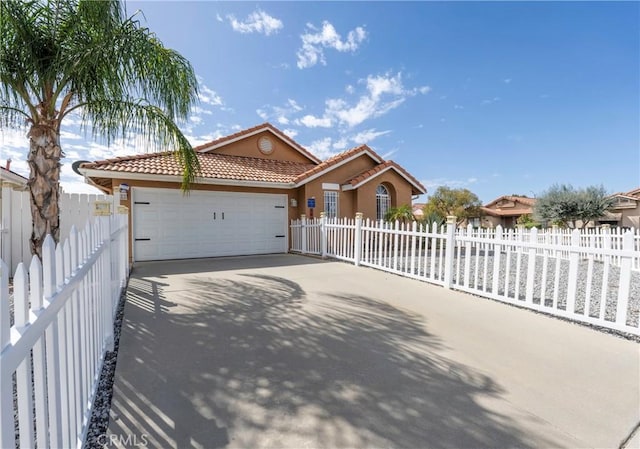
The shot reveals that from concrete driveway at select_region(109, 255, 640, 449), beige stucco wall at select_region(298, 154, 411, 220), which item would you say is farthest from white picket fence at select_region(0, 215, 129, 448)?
beige stucco wall at select_region(298, 154, 411, 220)

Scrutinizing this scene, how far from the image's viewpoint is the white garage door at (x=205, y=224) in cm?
904

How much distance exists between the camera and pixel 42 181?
157 inches

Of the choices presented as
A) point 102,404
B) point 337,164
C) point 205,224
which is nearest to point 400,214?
point 337,164

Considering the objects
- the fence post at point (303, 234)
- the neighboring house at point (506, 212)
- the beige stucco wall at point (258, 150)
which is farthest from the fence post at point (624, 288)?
the neighboring house at point (506, 212)

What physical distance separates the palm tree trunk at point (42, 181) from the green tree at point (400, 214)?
11.1 meters

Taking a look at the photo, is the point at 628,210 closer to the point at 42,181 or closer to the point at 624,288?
the point at 624,288

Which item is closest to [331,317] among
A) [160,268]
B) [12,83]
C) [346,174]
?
[12,83]

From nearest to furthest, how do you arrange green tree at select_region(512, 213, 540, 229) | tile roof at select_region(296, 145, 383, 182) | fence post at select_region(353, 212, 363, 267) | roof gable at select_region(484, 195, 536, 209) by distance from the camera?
→ fence post at select_region(353, 212, 363, 267) < tile roof at select_region(296, 145, 383, 182) < green tree at select_region(512, 213, 540, 229) < roof gable at select_region(484, 195, 536, 209)

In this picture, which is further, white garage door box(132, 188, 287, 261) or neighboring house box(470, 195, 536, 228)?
neighboring house box(470, 195, 536, 228)

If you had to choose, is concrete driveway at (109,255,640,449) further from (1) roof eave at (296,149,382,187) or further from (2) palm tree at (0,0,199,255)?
(1) roof eave at (296,149,382,187)

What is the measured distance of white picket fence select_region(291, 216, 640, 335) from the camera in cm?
389

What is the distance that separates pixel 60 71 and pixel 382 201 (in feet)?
38.7

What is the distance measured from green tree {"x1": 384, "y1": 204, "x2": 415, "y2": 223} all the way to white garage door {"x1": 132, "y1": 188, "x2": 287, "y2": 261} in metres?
4.72

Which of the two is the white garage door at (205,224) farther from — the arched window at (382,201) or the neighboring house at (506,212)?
the neighboring house at (506,212)
